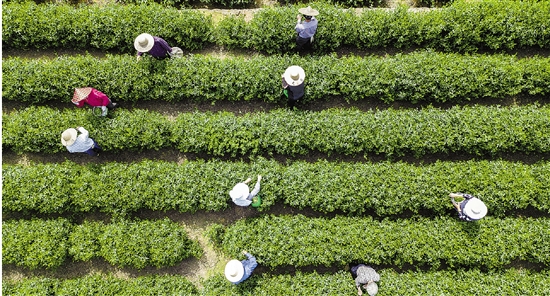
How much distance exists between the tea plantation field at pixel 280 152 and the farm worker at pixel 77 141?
1.52ft

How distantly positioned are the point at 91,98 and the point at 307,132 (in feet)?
21.9

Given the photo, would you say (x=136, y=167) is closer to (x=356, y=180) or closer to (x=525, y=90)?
(x=356, y=180)

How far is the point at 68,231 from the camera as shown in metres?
10.1

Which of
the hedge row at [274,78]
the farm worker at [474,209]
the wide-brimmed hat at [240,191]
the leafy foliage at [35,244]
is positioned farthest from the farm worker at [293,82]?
the leafy foliage at [35,244]

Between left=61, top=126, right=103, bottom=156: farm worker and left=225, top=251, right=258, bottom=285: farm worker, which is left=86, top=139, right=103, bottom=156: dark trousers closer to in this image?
left=61, top=126, right=103, bottom=156: farm worker

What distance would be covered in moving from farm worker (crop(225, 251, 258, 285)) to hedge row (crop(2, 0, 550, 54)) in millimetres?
6880

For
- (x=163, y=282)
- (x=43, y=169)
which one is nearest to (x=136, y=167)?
(x=43, y=169)

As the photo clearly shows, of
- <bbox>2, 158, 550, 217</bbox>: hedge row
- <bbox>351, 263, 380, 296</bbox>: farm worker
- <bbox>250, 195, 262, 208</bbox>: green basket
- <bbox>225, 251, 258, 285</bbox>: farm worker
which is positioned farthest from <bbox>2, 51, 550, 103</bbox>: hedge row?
<bbox>351, 263, 380, 296</bbox>: farm worker

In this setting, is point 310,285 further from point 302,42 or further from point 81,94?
point 81,94

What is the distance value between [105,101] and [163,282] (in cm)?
583

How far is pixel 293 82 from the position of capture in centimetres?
991

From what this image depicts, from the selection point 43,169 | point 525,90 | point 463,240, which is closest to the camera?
point 463,240

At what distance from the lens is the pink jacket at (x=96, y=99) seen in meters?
9.94

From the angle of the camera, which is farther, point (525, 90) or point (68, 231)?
point (525, 90)
